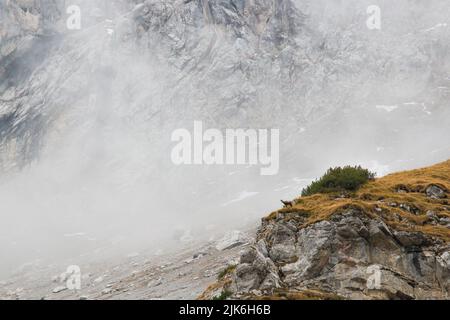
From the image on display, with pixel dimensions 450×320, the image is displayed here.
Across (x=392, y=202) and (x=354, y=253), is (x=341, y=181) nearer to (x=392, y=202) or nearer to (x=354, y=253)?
(x=392, y=202)

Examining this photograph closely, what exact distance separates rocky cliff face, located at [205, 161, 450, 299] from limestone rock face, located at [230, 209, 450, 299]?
0.13 ft

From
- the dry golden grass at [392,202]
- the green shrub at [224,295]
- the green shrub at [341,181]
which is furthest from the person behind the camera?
the green shrub at [341,181]

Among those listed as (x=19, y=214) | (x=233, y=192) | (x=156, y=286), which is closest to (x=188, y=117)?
(x=233, y=192)

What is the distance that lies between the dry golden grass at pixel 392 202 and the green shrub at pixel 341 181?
61 centimetres

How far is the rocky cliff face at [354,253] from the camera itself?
19781 mm

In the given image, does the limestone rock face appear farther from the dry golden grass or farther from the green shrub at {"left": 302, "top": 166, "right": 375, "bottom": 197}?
the green shrub at {"left": 302, "top": 166, "right": 375, "bottom": 197}

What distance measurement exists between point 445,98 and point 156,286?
132 metres

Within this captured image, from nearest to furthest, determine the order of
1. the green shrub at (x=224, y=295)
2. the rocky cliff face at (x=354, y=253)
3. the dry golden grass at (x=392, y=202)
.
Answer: the rocky cliff face at (x=354, y=253)
the green shrub at (x=224, y=295)
the dry golden grass at (x=392, y=202)

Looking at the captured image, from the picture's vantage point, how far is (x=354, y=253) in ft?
70.4

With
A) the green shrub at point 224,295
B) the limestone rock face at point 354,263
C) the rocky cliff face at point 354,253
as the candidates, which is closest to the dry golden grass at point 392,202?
the rocky cliff face at point 354,253

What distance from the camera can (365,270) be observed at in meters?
20.5

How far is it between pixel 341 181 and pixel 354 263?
8.11m

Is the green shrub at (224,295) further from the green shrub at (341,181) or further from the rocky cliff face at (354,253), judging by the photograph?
the green shrub at (341,181)
